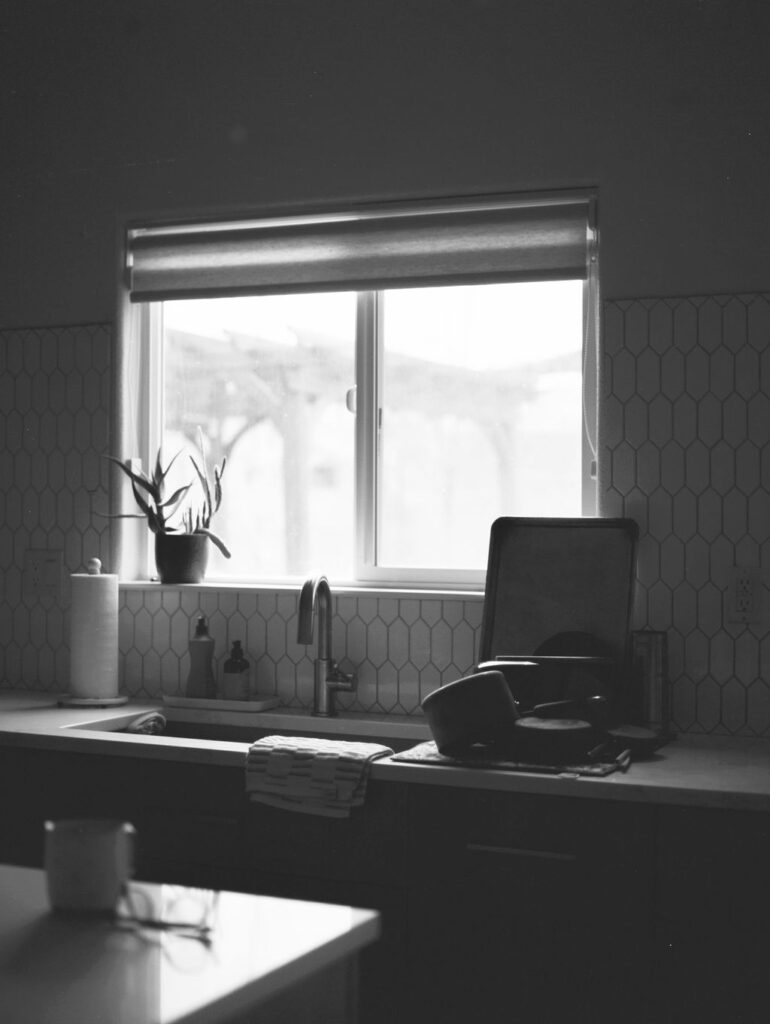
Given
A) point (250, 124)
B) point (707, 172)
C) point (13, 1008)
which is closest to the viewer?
point (13, 1008)

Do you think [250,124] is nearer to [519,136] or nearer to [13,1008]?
[519,136]

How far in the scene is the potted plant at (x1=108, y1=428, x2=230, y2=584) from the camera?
10.3 feet

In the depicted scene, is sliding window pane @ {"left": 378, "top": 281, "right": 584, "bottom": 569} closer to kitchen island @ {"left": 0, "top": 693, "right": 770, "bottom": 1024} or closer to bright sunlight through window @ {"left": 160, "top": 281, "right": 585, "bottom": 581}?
bright sunlight through window @ {"left": 160, "top": 281, "right": 585, "bottom": 581}

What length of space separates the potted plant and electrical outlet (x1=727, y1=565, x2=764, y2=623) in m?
1.26

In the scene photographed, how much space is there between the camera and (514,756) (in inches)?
89.6

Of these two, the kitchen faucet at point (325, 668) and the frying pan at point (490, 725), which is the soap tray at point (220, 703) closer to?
the kitchen faucet at point (325, 668)

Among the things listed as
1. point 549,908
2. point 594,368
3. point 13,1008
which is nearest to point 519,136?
point 594,368

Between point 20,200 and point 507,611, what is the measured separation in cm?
181

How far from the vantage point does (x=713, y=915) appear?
205 cm

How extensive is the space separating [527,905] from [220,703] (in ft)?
3.51

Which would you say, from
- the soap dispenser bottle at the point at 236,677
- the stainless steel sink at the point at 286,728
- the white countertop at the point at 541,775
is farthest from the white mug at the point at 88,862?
the soap dispenser bottle at the point at 236,677

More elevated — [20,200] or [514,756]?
[20,200]

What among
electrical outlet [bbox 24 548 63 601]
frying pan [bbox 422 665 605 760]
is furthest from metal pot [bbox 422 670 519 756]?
electrical outlet [bbox 24 548 63 601]

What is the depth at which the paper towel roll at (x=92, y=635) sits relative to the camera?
3.08 metres
